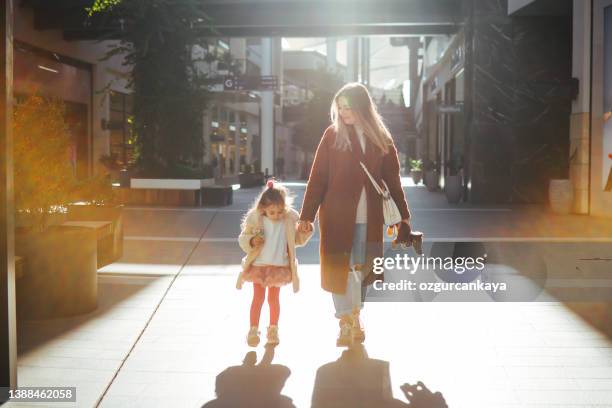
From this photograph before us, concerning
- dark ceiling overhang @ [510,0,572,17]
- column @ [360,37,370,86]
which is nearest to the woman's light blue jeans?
dark ceiling overhang @ [510,0,572,17]

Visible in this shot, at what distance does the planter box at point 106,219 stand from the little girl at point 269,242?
14.2 feet

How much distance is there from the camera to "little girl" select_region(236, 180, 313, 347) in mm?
5254

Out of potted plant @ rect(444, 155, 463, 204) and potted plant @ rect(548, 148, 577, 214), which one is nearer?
potted plant @ rect(548, 148, 577, 214)

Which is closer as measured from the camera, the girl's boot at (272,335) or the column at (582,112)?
the girl's boot at (272,335)

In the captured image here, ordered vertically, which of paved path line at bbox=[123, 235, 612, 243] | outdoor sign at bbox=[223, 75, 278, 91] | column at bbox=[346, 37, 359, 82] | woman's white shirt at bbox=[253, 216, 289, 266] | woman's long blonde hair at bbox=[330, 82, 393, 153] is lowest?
paved path line at bbox=[123, 235, 612, 243]

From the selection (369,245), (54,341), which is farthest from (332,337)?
(54,341)

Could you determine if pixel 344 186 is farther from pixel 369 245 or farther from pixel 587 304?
pixel 587 304

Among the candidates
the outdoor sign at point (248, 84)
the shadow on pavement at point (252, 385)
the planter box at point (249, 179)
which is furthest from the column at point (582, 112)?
the planter box at point (249, 179)

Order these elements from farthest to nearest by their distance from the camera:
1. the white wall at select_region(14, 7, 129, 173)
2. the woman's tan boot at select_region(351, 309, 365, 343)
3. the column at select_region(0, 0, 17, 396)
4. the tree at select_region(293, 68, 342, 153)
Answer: the tree at select_region(293, 68, 342, 153) → the white wall at select_region(14, 7, 129, 173) → the woman's tan boot at select_region(351, 309, 365, 343) → the column at select_region(0, 0, 17, 396)

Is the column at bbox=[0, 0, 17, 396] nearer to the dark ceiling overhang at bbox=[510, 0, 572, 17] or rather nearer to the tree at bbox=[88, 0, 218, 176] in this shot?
the tree at bbox=[88, 0, 218, 176]

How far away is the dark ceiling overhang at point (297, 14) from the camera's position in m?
22.7

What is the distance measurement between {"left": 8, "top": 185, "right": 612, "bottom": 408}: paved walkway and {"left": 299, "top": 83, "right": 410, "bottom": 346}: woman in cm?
51

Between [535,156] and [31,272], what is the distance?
1748 cm

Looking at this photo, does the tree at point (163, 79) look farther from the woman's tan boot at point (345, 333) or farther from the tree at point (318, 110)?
the tree at point (318, 110)
